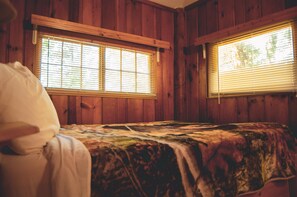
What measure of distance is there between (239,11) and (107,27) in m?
1.55

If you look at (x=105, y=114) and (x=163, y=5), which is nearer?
(x=105, y=114)

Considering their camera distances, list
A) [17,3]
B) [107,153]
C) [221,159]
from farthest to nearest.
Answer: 1. [17,3]
2. [221,159]
3. [107,153]

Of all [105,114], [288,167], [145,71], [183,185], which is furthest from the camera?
[145,71]

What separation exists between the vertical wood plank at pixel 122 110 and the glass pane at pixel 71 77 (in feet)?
1.70

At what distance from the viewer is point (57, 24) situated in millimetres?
2195

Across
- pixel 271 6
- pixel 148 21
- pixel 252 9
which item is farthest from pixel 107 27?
pixel 271 6

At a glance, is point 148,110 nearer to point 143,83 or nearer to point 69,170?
point 143,83

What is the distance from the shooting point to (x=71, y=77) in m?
2.33

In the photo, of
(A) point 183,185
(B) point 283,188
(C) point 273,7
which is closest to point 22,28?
(A) point 183,185

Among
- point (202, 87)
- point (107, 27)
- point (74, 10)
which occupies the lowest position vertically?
point (202, 87)

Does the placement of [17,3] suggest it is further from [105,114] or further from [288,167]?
[288,167]

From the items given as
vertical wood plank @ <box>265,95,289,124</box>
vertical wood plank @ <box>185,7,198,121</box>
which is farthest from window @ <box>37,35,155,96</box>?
vertical wood plank @ <box>265,95,289,124</box>

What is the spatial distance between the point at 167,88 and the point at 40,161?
235 centimetres

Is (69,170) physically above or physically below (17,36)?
below
